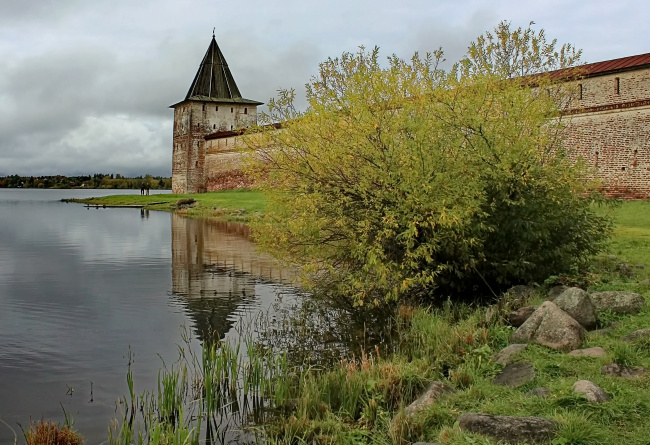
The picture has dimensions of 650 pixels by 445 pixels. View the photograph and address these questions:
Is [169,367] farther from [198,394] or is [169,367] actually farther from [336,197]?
[336,197]

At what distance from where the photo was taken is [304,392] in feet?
19.4

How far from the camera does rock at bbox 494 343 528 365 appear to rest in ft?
20.5

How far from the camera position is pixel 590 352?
606cm

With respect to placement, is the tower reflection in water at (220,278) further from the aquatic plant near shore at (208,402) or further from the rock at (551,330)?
the rock at (551,330)

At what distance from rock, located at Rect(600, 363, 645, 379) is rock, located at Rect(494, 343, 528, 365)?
3.18 ft

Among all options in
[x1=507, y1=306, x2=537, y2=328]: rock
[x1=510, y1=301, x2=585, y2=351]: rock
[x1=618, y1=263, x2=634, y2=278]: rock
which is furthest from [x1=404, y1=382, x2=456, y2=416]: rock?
[x1=618, y1=263, x2=634, y2=278]: rock

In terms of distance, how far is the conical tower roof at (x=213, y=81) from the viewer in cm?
4931

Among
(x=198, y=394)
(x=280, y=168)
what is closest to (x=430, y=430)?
(x=198, y=394)

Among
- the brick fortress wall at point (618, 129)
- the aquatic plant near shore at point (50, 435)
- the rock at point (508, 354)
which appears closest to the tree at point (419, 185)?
the rock at point (508, 354)

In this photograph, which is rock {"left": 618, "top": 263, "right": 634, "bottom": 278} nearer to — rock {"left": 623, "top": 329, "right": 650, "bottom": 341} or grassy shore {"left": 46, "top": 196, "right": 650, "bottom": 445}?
grassy shore {"left": 46, "top": 196, "right": 650, "bottom": 445}

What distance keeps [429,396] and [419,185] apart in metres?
3.97

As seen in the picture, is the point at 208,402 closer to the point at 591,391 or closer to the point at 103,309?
the point at 591,391

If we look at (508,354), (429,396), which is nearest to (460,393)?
(429,396)

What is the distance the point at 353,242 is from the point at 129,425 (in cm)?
433
